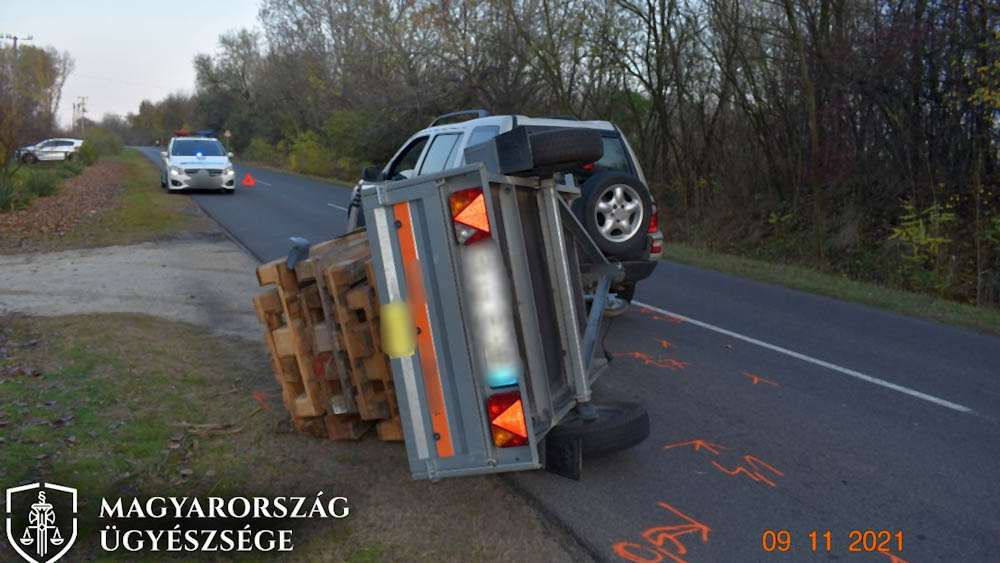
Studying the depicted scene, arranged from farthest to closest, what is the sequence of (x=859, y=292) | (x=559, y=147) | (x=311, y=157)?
(x=311, y=157) < (x=859, y=292) < (x=559, y=147)

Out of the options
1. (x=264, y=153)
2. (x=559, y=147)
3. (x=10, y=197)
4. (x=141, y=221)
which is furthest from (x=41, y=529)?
(x=264, y=153)

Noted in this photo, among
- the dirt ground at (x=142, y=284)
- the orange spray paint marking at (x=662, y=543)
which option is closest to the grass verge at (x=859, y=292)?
the orange spray paint marking at (x=662, y=543)

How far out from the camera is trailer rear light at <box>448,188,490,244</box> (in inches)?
154

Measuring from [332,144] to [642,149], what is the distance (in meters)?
22.8

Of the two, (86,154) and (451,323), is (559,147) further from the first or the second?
(86,154)

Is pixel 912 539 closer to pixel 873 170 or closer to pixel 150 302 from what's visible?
pixel 150 302

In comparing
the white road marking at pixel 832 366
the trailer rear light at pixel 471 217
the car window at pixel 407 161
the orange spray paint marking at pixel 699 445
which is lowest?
the white road marking at pixel 832 366

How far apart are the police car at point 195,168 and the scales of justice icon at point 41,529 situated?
22.0 m

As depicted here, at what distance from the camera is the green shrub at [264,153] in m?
58.1

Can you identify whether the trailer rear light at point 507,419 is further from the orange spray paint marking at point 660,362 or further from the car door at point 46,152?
the car door at point 46,152

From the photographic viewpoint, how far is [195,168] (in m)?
24.7

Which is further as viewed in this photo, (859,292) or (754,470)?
(859,292)

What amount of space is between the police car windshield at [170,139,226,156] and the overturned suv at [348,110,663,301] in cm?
1832

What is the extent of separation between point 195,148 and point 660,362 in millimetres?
22069
